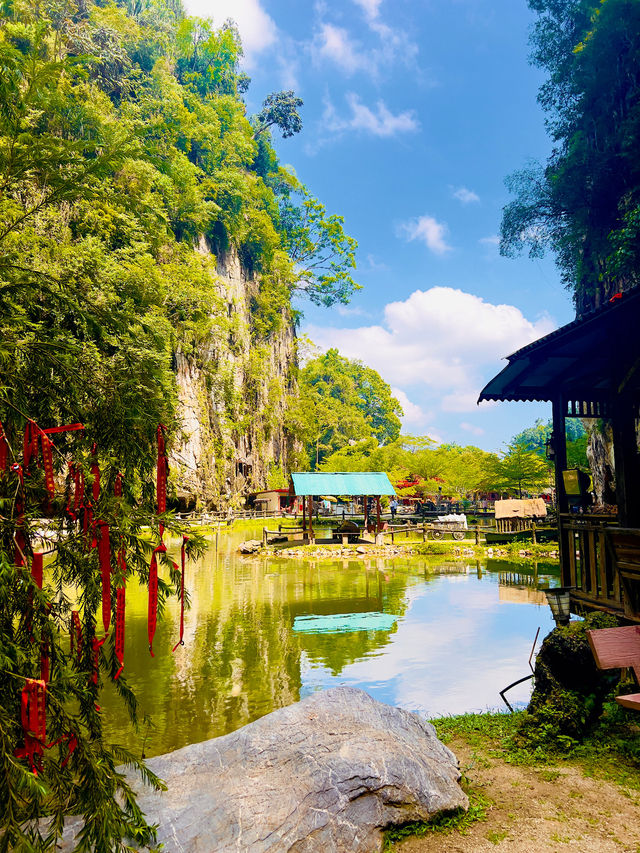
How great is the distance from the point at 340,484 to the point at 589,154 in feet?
58.8

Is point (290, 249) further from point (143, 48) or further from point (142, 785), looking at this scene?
point (142, 785)

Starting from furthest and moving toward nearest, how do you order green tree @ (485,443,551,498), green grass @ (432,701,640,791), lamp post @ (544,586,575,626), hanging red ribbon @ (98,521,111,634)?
1. green tree @ (485,443,551,498)
2. lamp post @ (544,586,575,626)
3. green grass @ (432,701,640,791)
4. hanging red ribbon @ (98,521,111,634)

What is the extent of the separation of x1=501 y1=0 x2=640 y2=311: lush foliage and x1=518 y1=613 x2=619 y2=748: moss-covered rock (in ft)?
55.8

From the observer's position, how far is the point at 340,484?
28.2 metres

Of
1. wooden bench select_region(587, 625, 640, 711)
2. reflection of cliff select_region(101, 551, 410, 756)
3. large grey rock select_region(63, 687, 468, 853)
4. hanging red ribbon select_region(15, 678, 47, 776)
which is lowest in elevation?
reflection of cliff select_region(101, 551, 410, 756)

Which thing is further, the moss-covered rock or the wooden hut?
the wooden hut

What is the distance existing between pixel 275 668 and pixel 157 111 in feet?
129

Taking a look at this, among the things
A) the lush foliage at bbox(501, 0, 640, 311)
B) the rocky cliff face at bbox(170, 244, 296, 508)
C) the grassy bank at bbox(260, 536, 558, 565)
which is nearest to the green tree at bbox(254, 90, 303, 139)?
the rocky cliff face at bbox(170, 244, 296, 508)

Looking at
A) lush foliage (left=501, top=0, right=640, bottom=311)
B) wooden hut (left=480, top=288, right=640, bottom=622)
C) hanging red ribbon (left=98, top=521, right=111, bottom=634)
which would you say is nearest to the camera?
hanging red ribbon (left=98, top=521, right=111, bottom=634)

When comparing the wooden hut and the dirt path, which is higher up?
the wooden hut

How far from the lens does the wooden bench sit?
195 inches

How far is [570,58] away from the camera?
24984 mm

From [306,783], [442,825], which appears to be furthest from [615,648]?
[306,783]

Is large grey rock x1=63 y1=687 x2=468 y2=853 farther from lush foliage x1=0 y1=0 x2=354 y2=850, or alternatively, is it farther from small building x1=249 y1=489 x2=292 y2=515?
small building x1=249 y1=489 x2=292 y2=515
